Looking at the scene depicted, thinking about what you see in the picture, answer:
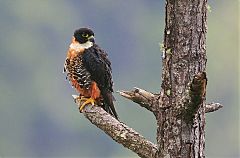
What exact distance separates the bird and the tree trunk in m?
1.94

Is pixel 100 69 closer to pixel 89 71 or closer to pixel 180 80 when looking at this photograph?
pixel 89 71

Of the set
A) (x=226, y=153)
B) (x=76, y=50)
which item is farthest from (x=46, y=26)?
(x=76, y=50)

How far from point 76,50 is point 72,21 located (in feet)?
136

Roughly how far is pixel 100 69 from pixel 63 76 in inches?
1209

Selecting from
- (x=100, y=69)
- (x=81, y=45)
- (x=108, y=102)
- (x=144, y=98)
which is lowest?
(x=144, y=98)

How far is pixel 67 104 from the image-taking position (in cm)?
4181

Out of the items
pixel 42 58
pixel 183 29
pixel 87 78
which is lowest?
pixel 183 29

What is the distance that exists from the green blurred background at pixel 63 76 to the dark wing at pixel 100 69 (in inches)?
1081

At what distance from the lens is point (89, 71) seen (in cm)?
736

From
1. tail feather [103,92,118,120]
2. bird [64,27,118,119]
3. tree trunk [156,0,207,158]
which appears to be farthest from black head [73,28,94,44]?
tree trunk [156,0,207,158]

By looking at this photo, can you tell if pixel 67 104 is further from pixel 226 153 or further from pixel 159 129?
pixel 159 129

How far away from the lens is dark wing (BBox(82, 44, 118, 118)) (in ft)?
23.8

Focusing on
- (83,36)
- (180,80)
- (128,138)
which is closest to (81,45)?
(83,36)

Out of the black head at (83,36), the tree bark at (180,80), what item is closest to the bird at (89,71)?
the black head at (83,36)
